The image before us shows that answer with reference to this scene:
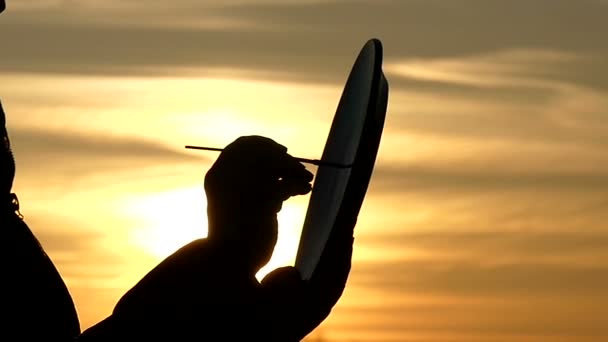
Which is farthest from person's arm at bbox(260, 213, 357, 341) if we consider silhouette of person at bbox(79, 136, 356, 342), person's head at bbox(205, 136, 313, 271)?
person's head at bbox(205, 136, 313, 271)

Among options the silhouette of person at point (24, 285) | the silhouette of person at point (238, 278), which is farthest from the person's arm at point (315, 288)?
the silhouette of person at point (24, 285)

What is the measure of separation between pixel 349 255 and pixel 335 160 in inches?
31.2

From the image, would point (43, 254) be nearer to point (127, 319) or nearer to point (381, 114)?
point (127, 319)

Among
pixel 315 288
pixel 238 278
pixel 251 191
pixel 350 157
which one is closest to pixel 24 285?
pixel 238 278

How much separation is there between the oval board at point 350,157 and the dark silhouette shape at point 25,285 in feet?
4.88

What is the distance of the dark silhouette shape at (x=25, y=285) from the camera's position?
16297 mm

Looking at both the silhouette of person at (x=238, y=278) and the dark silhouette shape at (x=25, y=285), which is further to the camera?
the dark silhouette shape at (x=25, y=285)

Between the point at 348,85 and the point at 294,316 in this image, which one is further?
the point at 348,85

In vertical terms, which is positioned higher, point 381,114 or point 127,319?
point 381,114

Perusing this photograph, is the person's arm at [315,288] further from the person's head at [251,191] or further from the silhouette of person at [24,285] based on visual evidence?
the silhouette of person at [24,285]

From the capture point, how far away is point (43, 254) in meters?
16.4

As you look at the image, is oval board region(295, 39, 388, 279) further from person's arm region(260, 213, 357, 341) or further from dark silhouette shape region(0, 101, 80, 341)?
dark silhouette shape region(0, 101, 80, 341)

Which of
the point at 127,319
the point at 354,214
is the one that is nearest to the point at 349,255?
→ the point at 354,214

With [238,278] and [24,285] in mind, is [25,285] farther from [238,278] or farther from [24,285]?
[238,278]
